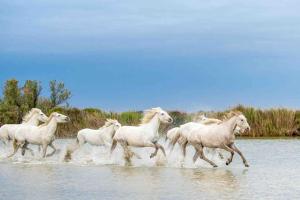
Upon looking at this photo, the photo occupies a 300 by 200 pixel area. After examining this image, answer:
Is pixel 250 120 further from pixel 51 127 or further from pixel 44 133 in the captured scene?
pixel 44 133

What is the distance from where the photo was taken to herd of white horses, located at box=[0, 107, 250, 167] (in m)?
17.9

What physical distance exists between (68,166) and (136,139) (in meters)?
2.04

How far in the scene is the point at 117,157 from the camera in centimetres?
2036

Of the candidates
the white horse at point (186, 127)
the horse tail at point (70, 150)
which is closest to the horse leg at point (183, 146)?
the white horse at point (186, 127)

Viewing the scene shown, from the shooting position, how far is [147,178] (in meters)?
15.1

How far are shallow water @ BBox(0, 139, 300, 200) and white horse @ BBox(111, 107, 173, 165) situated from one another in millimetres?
475

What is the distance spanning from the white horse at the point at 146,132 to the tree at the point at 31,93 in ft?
88.5

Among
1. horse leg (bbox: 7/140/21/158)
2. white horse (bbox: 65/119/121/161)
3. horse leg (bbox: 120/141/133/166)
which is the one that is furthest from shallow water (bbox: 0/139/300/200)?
horse leg (bbox: 7/140/21/158)

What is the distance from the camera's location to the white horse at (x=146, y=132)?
1884cm

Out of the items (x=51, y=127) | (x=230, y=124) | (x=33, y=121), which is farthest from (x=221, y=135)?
(x=33, y=121)

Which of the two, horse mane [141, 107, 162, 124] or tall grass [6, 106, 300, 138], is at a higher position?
horse mane [141, 107, 162, 124]

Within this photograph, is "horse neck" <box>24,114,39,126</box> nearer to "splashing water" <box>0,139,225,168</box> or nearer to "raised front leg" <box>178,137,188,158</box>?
"splashing water" <box>0,139,225,168</box>

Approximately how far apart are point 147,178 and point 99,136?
7.42 meters

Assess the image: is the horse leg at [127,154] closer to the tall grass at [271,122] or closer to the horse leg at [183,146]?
the horse leg at [183,146]
